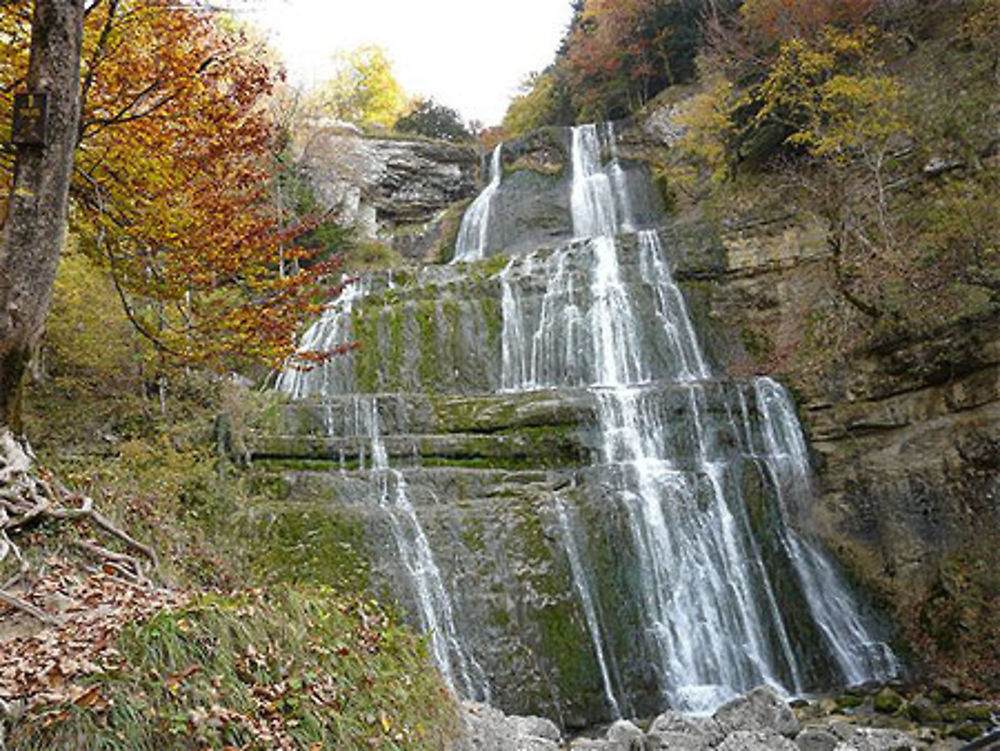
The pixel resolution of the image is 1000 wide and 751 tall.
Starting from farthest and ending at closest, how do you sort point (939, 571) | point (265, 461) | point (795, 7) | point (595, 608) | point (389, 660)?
point (795, 7), point (265, 461), point (939, 571), point (595, 608), point (389, 660)

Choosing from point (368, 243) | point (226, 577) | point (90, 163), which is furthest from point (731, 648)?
point (368, 243)

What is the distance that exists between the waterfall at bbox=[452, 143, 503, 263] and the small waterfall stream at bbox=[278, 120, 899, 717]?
755 cm

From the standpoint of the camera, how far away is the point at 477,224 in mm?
22516

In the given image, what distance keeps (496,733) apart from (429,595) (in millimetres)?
3489

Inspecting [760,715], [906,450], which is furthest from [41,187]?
[906,450]

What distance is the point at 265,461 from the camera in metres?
10.8

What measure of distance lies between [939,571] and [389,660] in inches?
352

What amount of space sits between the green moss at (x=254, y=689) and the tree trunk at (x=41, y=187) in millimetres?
2439

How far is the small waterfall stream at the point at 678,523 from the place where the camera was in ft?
29.7

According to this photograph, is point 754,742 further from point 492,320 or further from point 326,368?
point 326,368

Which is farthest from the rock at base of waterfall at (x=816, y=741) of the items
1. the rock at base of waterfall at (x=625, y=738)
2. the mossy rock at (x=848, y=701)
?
the mossy rock at (x=848, y=701)

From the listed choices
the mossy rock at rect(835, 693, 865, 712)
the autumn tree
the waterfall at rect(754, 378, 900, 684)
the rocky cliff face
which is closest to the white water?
the mossy rock at rect(835, 693, 865, 712)

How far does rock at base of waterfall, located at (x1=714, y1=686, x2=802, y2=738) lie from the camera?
23.2ft

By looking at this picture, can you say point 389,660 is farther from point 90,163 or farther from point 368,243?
point 368,243
